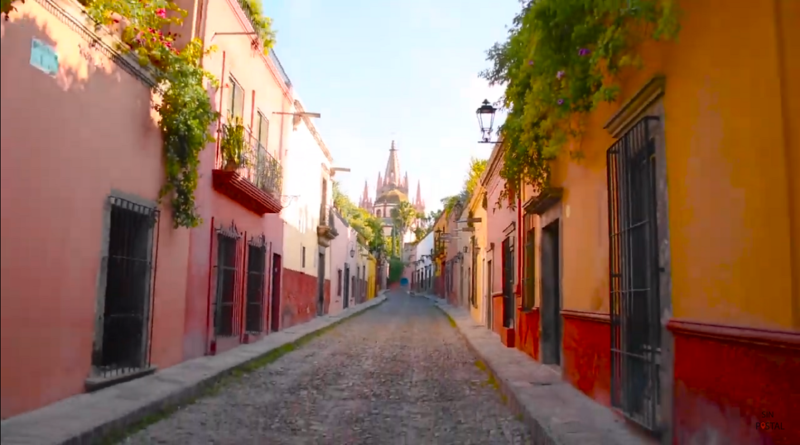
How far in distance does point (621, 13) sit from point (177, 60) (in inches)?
231

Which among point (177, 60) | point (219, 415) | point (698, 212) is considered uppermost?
point (177, 60)

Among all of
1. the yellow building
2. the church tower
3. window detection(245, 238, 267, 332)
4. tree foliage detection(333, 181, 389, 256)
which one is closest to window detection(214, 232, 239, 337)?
window detection(245, 238, 267, 332)

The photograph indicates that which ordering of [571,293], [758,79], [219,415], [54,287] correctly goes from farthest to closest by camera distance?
[571,293] < [219,415] < [54,287] < [758,79]

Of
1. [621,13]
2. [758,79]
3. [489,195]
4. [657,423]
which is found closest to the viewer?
[758,79]

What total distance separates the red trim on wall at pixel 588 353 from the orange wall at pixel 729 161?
2114 mm

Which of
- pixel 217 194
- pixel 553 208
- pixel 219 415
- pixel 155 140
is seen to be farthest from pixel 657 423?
pixel 217 194

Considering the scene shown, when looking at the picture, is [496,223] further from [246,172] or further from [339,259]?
[339,259]

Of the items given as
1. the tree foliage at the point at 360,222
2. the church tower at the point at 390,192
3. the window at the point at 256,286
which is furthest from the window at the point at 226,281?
the church tower at the point at 390,192

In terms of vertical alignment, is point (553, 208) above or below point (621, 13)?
below

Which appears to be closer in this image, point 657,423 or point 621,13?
point 621,13

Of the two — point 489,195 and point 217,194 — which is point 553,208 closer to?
point 217,194

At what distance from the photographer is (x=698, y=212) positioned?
4.72 m

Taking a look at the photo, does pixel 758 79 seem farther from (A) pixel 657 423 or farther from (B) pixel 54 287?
(B) pixel 54 287

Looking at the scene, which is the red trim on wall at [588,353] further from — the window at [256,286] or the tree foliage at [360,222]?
the tree foliage at [360,222]
